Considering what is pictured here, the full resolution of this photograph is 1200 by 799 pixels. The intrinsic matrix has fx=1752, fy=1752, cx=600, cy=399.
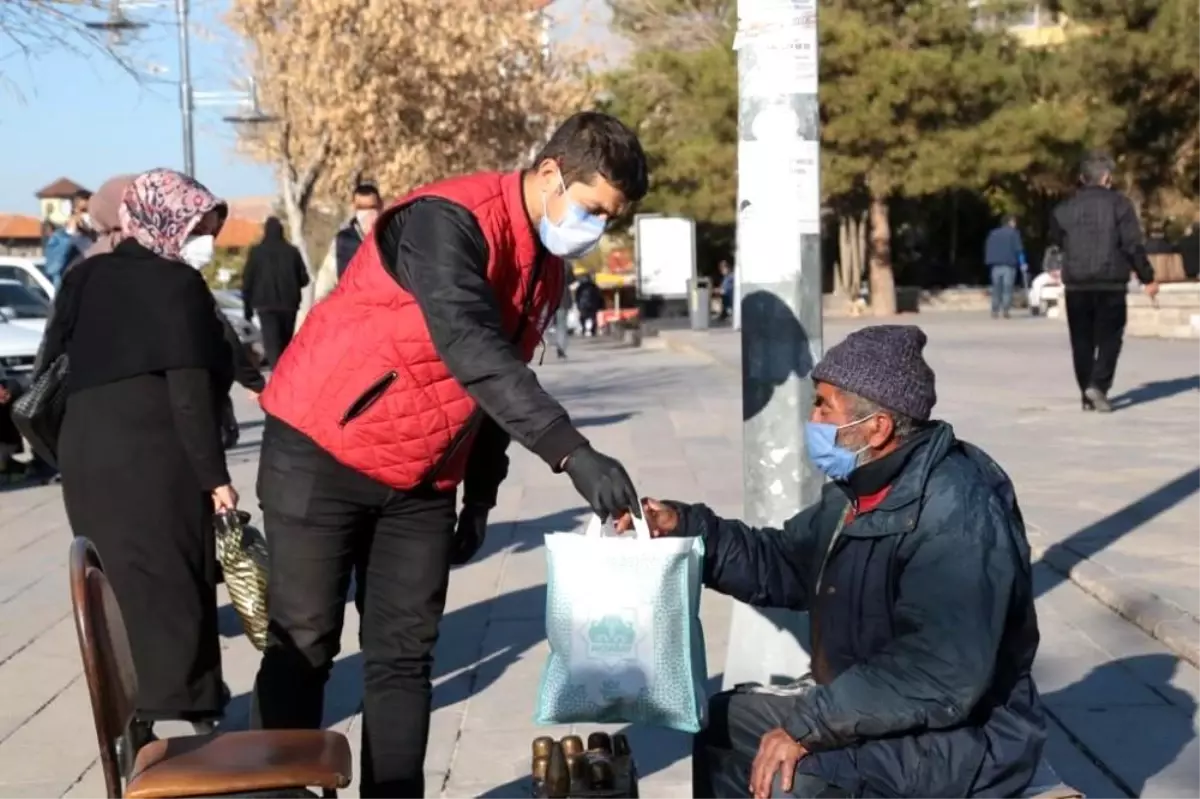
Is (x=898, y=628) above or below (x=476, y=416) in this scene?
below

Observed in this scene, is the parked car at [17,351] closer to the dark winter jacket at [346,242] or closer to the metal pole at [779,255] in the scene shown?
the dark winter jacket at [346,242]

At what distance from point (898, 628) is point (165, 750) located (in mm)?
1432

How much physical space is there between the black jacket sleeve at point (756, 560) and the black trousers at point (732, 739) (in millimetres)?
250

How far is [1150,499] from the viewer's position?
30.5 feet

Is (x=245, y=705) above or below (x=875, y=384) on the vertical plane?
below

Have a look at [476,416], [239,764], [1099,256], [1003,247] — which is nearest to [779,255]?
[476,416]

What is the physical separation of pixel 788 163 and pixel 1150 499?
5.09 metres

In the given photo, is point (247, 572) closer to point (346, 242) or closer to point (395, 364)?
point (395, 364)

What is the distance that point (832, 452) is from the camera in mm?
3545

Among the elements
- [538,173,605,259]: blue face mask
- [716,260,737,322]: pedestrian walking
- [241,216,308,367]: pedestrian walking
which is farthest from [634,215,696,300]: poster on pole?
[538,173,605,259]: blue face mask

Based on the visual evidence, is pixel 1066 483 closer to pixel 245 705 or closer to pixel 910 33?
pixel 245 705

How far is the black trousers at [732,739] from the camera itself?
3592 millimetres

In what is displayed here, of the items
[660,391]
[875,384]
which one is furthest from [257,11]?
[875,384]

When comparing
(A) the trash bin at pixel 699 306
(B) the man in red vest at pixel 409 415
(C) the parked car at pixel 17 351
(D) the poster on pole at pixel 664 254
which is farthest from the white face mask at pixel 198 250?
(D) the poster on pole at pixel 664 254
